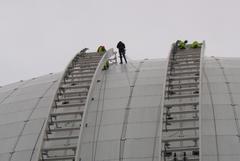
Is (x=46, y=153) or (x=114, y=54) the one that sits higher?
(x=114, y=54)

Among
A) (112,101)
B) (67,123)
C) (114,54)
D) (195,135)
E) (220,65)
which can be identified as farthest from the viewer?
(114,54)

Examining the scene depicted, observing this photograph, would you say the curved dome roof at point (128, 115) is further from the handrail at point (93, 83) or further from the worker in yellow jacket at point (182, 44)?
the worker in yellow jacket at point (182, 44)

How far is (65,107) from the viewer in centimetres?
3606

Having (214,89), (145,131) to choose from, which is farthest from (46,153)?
(214,89)

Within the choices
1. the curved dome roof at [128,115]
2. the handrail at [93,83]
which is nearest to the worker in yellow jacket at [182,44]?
the curved dome roof at [128,115]

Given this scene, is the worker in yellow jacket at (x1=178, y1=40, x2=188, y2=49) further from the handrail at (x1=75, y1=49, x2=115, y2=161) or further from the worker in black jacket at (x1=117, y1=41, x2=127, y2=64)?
the handrail at (x1=75, y1=49, x2=115, y2=161)

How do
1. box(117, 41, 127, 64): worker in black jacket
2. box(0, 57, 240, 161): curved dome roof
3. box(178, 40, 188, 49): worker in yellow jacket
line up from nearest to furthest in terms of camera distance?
box(0, 57, 240, 161): curved dome roof < box(178, 40, 188, 49): worker in yellow jacket < box(117, 41, 127, 64): worker in black jacket

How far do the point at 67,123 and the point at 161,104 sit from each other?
5.63m

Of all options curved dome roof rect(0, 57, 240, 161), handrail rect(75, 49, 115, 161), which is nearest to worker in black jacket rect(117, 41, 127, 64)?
handrail rect(75, 49, 115, 161)

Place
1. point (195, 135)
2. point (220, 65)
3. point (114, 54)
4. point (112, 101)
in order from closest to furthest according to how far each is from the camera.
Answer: point (195, 135) → point (112, 101) → point (220, 65) → point (114, 54)

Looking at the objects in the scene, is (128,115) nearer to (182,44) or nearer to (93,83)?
(93,83)

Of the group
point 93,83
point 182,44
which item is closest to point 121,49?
point 182,44

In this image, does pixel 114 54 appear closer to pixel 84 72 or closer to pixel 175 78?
pixel 84 72

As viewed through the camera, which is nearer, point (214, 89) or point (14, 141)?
point (14, 141)
